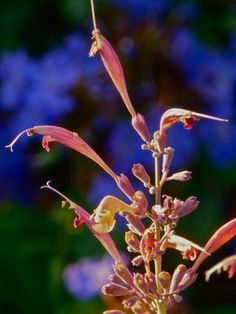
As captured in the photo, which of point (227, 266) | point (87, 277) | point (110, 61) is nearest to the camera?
point (227, 266)

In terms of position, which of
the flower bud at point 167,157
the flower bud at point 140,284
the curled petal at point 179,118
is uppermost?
the curled petal at point 179,118

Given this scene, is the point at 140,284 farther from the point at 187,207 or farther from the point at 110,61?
the point at 110,61

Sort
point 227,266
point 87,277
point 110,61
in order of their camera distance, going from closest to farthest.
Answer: point 227,266
point 110,61
point 87,277

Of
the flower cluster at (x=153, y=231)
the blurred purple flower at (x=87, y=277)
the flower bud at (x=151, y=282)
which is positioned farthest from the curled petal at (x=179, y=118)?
the blurred purple flower at (x=87, y=277)

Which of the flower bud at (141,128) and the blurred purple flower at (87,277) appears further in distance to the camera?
the blurred purple flower at (87,277)

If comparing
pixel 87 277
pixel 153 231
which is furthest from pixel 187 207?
pixel 87 277

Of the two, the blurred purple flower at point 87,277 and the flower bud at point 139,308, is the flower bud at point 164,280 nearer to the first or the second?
the flower bud at point 139,308

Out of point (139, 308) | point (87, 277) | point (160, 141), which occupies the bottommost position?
point (139, 308)
